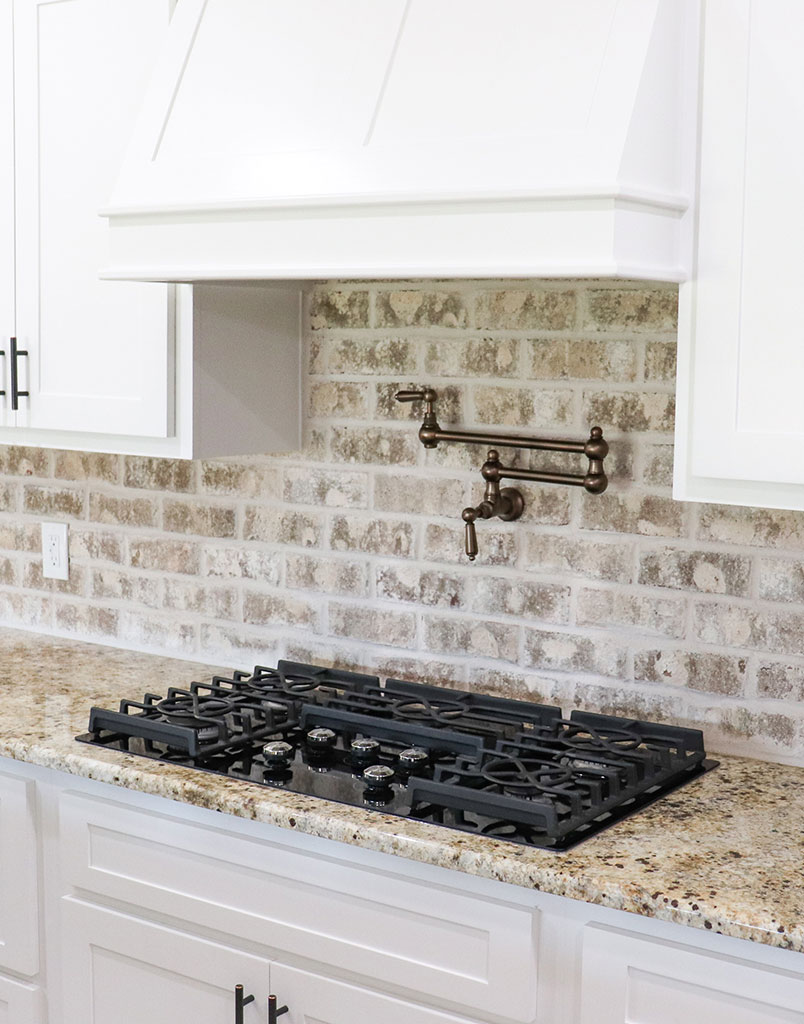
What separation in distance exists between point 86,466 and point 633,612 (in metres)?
1.36

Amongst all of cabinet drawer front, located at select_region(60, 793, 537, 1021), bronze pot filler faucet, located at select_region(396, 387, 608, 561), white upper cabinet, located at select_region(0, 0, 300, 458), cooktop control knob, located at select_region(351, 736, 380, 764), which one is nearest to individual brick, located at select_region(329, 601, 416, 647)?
bronze pot filler faucet, located at select_region(396, 387, 608, 561)

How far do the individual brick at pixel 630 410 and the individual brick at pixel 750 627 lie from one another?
1.07 feet

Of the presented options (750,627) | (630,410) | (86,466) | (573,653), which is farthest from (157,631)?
(750,627)

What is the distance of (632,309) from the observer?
2244 millimetres

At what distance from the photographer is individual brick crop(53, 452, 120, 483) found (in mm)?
2949

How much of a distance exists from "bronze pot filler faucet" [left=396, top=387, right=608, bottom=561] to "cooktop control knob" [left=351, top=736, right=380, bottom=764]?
41 cm

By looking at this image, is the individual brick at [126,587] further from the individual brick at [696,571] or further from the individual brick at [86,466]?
the individual brick at [696,571]

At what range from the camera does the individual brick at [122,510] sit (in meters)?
2.91

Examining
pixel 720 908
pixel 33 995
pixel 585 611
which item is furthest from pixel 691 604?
pixel 33 995

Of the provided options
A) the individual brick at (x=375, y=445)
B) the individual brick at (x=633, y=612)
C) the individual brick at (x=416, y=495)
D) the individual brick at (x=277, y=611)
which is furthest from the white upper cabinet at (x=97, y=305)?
the individual brick at (x=633, y=612)

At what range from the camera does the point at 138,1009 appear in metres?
2.14

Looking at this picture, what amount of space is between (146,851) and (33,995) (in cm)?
44

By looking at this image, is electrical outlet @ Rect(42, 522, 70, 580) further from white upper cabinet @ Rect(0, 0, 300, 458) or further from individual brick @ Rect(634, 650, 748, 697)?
individual brick @ Rect(634, 650, 748, 697)

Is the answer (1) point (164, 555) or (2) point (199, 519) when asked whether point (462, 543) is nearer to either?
(2) point (199, 519)
